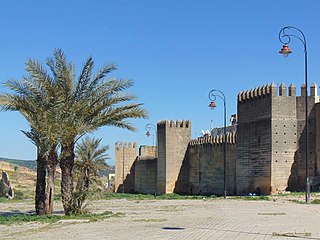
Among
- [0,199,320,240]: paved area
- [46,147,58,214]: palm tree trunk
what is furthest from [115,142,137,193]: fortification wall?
[0,199,320,240]: paved area

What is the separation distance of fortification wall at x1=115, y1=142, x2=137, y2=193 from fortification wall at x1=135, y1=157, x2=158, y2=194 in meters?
1.56

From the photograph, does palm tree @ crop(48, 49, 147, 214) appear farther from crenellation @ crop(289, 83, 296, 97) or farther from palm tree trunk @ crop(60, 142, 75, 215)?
crenellation @ crop(289, 83, 296, 97)

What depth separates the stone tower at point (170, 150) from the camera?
40.9 m

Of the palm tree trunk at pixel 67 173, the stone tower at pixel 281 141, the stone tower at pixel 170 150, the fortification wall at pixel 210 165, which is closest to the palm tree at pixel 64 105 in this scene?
the palm tree trunk at pixel 67 173

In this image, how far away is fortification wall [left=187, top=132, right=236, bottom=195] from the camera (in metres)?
34.0

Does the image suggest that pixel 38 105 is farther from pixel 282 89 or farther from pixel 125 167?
pixel 125 167

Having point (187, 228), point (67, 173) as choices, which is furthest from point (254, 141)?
point (187, 228)

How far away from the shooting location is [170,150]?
41.2 m

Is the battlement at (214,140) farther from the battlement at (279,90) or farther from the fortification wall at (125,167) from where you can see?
the fortification wall at (125,167)

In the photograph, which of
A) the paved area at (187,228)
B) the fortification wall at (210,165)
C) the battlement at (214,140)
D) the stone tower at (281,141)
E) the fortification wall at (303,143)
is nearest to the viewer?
the paved area at (187,228)

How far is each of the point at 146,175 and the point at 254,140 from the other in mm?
17166

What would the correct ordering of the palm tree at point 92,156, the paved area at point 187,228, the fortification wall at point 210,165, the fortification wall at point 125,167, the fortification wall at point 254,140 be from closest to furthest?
the paved area at point 187,228 → the fortification wall at point 254,140 → the fortification wall at point 210,165 → the palm tree at point 92,156 → the fortification wall at point 125,167

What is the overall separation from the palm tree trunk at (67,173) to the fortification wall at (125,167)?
1279 inches

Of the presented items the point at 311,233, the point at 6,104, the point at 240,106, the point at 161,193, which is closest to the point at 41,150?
the point at 6,104
